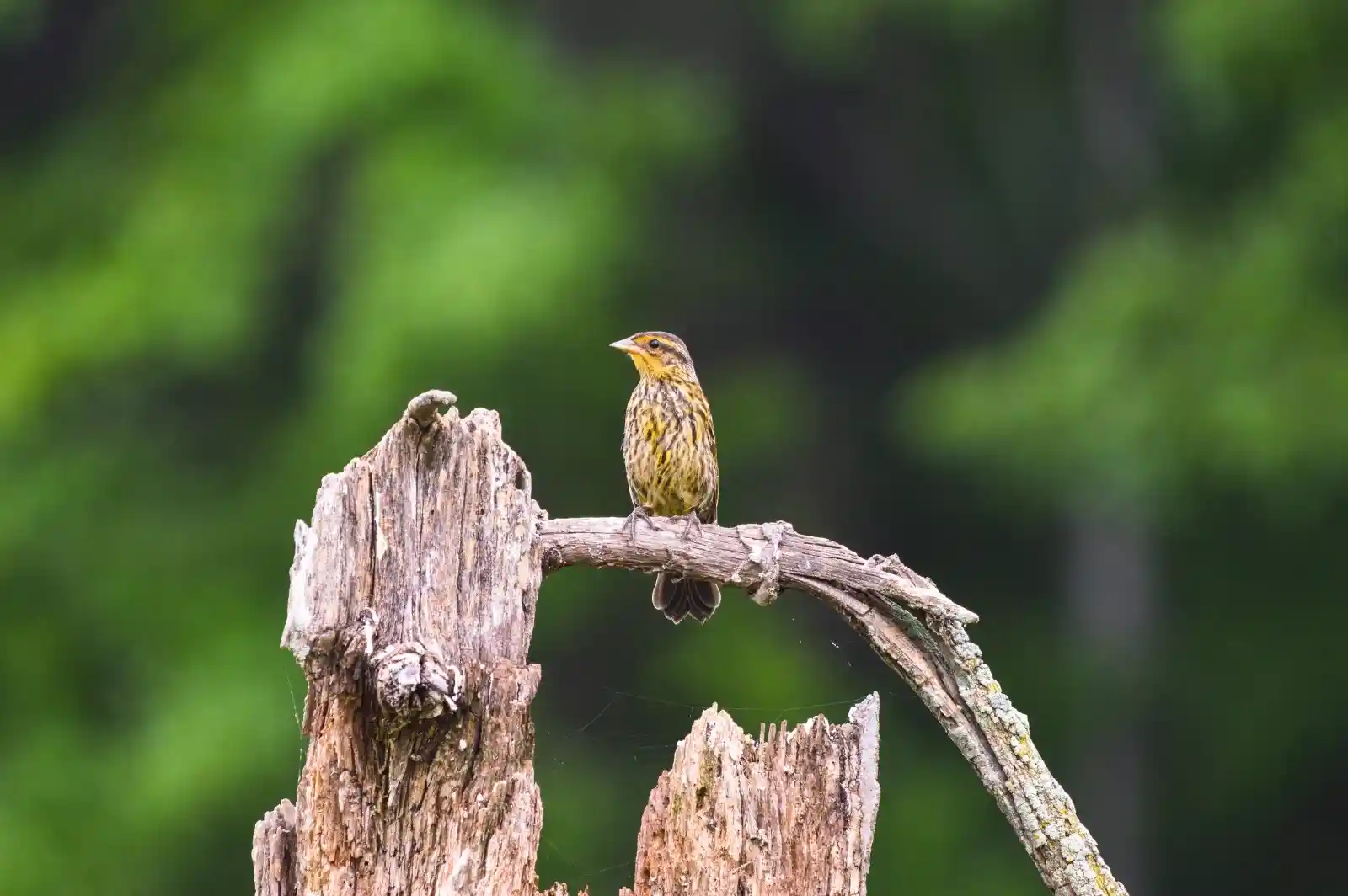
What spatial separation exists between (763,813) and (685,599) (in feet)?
5.81

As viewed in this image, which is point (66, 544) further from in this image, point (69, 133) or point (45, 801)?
point (69, 133)

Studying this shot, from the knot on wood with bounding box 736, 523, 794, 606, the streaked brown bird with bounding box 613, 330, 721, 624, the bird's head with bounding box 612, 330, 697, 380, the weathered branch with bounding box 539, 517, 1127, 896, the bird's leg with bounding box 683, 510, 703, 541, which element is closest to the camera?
the weathered branch with bounding box 539, 517, 1127, 896

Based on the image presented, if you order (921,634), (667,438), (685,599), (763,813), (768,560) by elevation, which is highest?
(667,438)

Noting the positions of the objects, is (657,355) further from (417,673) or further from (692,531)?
(417,673)

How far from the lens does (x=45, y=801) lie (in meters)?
11.5

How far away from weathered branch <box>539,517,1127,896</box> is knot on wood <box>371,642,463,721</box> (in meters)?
0.56

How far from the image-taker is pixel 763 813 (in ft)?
14.1

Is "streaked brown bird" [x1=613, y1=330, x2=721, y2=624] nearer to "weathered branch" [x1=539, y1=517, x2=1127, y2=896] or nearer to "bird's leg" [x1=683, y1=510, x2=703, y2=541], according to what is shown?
"bird's leg" [x1=683, y1=510, x2=703, y2=541]

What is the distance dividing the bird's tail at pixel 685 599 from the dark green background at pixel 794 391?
12.2ft

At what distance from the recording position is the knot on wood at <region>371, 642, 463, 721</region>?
3.89 metres

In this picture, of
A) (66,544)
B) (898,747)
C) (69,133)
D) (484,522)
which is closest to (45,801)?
(66,544)

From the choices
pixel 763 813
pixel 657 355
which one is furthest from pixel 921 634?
pixel 657 355

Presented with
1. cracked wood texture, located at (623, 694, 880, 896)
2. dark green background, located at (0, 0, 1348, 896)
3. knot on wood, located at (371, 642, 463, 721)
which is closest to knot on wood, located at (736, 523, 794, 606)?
cracked wood texture, located at (623, 694, 880, 896)

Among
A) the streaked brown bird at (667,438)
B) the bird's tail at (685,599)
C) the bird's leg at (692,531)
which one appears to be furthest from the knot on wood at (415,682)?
the streaked brown bird at (667,438)
